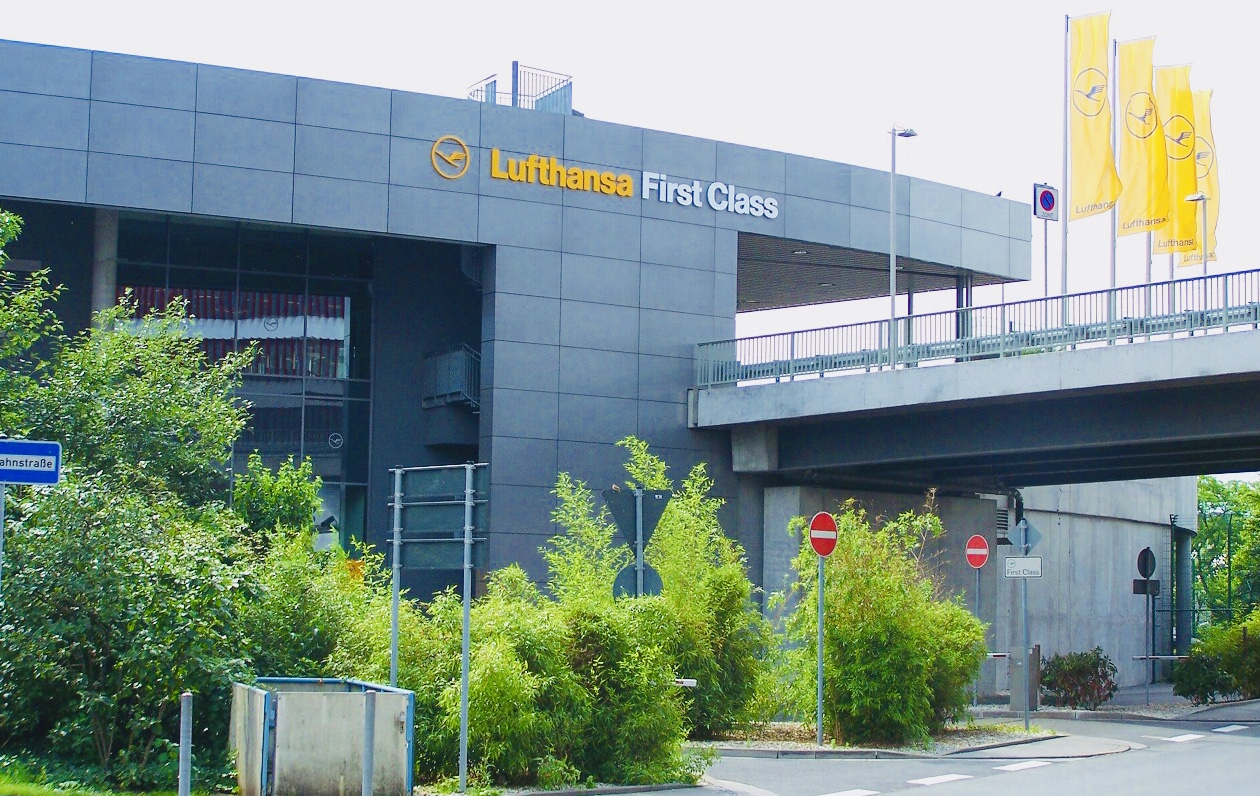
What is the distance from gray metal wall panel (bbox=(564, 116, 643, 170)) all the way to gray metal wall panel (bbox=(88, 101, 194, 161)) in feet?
26.4

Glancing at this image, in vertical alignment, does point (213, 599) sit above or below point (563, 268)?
below

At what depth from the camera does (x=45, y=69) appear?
28.7 m

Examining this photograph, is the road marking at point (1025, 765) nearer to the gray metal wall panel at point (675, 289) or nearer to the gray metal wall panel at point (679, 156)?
the gray metal wall panel at point (675, 289)

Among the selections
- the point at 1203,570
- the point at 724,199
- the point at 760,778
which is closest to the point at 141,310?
the point at 724,199

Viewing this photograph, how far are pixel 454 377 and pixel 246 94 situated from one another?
7.46 metres

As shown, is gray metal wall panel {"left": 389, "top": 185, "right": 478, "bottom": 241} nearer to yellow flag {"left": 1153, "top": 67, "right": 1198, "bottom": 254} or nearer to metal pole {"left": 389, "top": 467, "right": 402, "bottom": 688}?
metal pole {"left": 389, "top": 467, "right": 402, "bottom": 688}

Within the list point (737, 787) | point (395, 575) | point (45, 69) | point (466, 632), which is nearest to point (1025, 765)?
point (737, 787)

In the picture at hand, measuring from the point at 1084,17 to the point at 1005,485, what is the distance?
1173cm

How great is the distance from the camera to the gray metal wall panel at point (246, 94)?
2984cm

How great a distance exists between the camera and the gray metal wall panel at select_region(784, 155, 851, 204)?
119 ft

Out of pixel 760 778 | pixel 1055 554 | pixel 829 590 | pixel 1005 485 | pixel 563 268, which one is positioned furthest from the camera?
pixel 1055 554

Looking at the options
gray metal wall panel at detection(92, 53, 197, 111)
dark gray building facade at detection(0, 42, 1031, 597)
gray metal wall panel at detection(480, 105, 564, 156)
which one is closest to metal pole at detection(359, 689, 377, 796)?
dark gray building facade at detection(0, 42, 1031, 597)

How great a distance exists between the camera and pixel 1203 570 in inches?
3440

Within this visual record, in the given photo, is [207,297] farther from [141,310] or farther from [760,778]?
[760,778]
